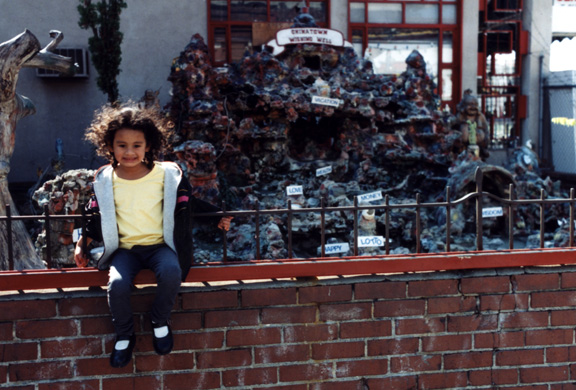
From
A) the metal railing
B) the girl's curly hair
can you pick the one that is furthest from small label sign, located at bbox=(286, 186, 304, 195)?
the girl's curly hair

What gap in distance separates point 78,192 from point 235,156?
2.46m

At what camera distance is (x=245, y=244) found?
6.59 metres

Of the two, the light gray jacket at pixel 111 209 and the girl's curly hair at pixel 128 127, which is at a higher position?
the girl's curly hair at pixel 128 127

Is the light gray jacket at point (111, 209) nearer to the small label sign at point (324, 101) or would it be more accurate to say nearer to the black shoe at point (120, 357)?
the black shoe at point (120, 357)

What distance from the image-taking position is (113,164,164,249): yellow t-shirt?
2.55m

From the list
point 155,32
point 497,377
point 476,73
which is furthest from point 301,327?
point 476,73

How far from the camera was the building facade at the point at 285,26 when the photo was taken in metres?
9.68

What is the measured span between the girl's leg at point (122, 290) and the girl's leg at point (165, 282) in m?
0.09

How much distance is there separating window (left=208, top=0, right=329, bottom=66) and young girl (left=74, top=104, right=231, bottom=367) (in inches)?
317

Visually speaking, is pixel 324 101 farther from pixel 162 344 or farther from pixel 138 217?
pixel 162 344

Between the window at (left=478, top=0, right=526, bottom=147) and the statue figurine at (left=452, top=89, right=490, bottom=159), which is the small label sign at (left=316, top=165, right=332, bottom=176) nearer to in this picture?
the statue figurine at (left=452, top=89, right=490, bottom=159)

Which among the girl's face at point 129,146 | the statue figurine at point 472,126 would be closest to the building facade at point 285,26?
the statue figurine at point 472,126

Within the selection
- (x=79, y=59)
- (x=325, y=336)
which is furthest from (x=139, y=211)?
(x=79, y=59)

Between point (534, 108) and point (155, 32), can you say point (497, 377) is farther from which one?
point (534, 108)
